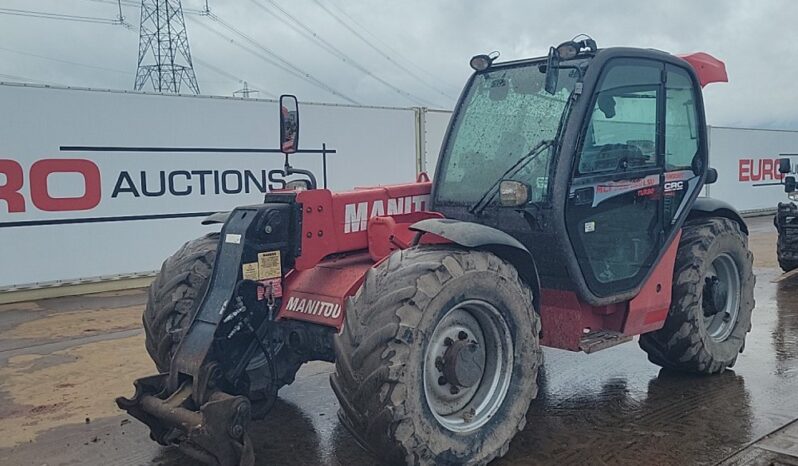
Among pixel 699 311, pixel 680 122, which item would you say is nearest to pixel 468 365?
pixel 699 311

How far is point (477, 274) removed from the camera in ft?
11.9

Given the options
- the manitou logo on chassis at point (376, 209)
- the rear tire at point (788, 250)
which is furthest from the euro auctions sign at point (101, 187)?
the rear tire at point (788, 250)

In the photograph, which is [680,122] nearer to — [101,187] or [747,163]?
[101,187]

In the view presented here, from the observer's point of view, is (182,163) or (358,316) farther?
(182,163)

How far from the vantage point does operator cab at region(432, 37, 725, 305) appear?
4.37 metres

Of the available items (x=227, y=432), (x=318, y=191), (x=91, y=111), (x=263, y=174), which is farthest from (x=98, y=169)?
(x=227, y=432)

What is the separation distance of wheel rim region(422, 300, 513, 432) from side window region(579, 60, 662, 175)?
1.22m

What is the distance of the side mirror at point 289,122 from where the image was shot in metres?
3.88

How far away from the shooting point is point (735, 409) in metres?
4.70

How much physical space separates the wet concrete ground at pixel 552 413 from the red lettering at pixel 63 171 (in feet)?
9.63

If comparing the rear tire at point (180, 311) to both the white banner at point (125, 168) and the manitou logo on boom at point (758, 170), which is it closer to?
the white banner at point (125, 168)

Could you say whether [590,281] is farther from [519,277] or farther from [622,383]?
[622,383]

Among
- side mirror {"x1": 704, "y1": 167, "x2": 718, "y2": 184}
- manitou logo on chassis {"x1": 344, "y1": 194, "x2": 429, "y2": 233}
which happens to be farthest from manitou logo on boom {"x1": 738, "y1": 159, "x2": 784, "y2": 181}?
manitou logo on chassis {"x1": 344, "y1": 194, "x2": 429, "y2": 233}

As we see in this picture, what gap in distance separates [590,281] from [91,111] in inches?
304
